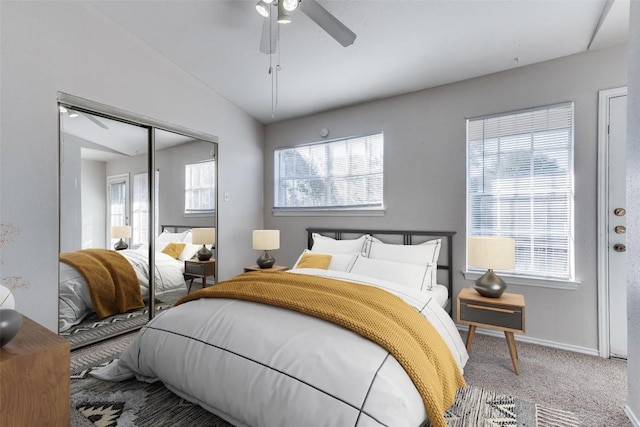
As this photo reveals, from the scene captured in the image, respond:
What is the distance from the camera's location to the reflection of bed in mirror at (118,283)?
2.66 meters

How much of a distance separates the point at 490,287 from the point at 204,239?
308 centimetres

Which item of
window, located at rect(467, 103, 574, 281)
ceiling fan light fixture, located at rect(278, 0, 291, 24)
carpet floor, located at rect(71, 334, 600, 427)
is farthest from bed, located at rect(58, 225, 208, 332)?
window, located at rect(467, 103, 574, 281)

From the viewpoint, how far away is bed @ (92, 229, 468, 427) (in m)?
1.27

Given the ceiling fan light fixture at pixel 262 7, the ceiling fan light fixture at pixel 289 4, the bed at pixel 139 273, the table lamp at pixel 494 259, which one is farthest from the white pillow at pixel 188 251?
the table lamp at pixel 494 259

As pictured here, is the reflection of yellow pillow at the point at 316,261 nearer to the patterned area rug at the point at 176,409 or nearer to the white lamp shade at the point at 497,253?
the white lamp shade at the point at 497,253

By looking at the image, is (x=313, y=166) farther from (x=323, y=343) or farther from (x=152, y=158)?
(x=323, y=343)

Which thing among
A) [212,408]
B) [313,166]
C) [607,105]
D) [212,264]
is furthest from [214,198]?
[607,105]

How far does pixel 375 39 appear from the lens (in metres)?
2.67

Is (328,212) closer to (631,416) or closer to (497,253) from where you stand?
(497,253)

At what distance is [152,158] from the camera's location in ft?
10.6

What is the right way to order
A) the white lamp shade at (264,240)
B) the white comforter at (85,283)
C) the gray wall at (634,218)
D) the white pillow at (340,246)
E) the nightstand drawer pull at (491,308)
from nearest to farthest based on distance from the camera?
1. the gray wall at (634,218)
2. the nightstand drawer pull at (491,308)
3. the white comforter at (85,283)
4. the white pillow at (340,246)
5. the white lamp shade at (264,240)

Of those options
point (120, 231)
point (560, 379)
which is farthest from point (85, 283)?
point (560, 379)

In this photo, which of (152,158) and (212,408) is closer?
(212,408)

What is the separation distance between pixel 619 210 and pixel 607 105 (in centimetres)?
88
